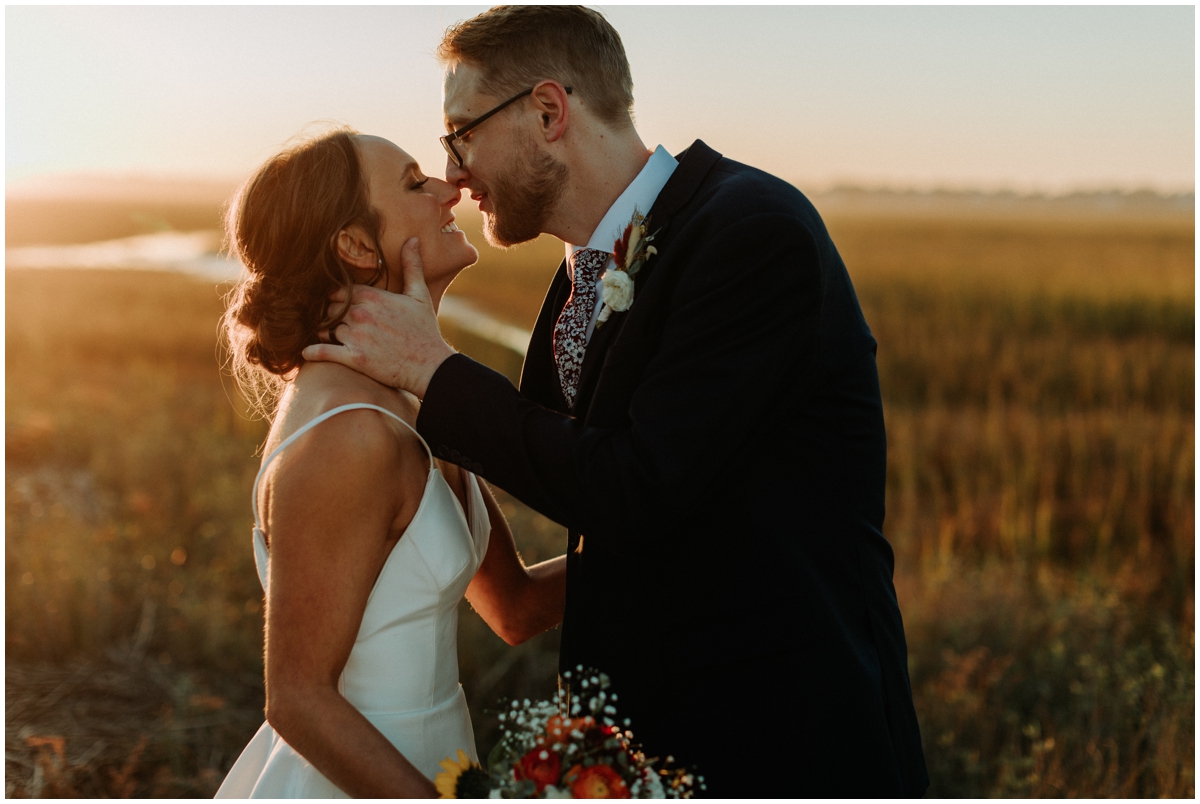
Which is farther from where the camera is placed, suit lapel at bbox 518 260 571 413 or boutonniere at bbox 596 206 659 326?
suit lapel at bbox 518 260 571 413

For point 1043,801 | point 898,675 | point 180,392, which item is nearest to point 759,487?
point 898,675

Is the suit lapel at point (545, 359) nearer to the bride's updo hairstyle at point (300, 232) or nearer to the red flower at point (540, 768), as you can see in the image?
the bride's updo hairstyle at point (300, 232)

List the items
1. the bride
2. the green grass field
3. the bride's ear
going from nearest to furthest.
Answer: the bride, the bride's ear, the green grass field

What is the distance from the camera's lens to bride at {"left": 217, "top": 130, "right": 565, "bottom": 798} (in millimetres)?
2193

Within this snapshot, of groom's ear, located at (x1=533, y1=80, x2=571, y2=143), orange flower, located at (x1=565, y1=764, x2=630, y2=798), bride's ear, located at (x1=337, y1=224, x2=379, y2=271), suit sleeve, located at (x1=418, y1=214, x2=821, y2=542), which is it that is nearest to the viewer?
orange flower, located at (x1=565, y1=764, x2=630, y2=798)

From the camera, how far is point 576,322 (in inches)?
109

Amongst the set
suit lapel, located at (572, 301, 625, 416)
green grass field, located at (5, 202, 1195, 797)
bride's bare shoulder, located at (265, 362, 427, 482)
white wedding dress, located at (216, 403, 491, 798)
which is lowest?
green grass field, located at (5, 202, 1195, 797)

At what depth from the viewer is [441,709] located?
2578 mm

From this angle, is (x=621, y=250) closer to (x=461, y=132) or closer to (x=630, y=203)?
(x=630, y=203)

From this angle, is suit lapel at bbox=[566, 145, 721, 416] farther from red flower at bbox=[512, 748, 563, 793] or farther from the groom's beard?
red flower at bbox=[512, 748, 563, 793]

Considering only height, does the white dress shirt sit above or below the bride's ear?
above

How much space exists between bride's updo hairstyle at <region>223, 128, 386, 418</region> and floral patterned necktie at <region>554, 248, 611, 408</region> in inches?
23.7

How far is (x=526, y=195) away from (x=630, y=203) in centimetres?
33

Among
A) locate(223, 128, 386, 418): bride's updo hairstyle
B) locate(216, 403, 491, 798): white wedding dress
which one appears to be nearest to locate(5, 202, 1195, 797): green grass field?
locate(216, 403, 491, 798): white wedding dress
